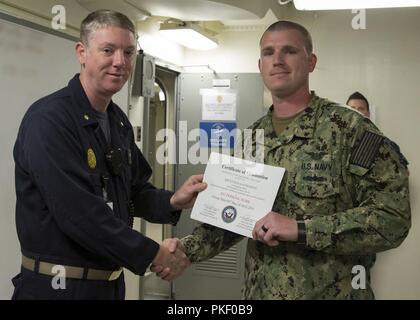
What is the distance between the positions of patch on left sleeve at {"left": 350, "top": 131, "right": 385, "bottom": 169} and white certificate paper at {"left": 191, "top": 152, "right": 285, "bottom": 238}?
0.25m

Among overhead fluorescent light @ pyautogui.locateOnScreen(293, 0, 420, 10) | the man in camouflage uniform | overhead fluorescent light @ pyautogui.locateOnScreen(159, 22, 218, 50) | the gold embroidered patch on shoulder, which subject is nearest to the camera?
the man in camouflage uniform

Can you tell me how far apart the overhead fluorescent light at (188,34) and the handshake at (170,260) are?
2.08m

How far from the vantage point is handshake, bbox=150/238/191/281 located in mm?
1688

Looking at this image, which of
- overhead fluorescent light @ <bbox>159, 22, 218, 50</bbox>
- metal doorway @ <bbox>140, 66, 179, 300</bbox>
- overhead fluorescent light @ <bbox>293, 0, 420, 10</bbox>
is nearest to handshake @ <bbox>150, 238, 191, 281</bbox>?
overhead fluorescent light @ <bbox>293, 0, 420, 10</bbox>

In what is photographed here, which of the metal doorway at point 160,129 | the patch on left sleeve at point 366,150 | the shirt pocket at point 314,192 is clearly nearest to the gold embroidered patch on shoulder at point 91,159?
the shirt pocket at point 314,192

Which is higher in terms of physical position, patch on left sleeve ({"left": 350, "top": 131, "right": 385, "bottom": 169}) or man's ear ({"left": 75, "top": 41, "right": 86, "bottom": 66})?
man's ear ({"left": 75, "top": 41, "right": 86, "bottom": 66})

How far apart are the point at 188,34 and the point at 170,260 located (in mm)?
2280

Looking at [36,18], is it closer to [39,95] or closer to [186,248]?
[39,95]

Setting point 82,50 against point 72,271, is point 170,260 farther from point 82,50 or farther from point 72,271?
point 82,50

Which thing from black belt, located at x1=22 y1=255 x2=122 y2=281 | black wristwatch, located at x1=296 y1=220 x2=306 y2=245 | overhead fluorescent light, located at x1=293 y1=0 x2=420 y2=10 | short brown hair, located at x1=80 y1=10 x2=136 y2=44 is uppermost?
overhead fluorescent light, located at x1=293 y1=0 x2=420 y2=10

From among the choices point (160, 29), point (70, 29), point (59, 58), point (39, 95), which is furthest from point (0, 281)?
point (160, 29)

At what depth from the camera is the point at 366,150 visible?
1464 millimetres

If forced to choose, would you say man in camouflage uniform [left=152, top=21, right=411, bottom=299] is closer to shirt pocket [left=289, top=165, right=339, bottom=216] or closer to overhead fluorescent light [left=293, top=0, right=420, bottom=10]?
shirt pocket [left=289, top=165, right=339, bottom=216]

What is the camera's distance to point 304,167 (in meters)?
1.56
